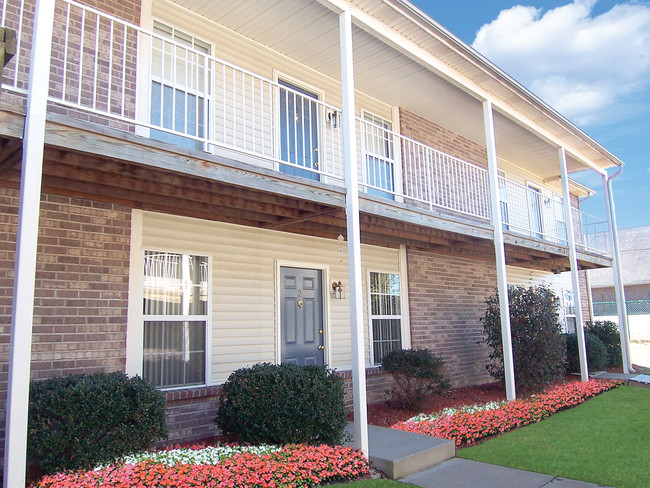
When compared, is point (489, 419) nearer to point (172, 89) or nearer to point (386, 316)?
point (386, 316)

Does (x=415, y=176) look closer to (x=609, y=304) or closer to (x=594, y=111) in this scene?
(x=609, y=304)

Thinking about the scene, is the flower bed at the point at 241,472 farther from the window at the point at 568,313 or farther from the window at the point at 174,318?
the window at the point at 568,313

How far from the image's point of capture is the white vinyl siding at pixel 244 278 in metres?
6.94

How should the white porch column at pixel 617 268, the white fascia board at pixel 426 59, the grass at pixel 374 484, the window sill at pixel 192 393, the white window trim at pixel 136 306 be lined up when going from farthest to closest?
1. the white porch column at pixel 617 268
2. the white fascia board at pixel 426 59
3. the window sill at pixel 192 393
4. the white window trim at pixel 136 306
5. the grass at pixel 374 484

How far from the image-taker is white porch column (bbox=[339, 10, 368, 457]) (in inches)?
225

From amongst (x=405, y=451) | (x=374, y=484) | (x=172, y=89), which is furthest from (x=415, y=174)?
(x=374, y=484)

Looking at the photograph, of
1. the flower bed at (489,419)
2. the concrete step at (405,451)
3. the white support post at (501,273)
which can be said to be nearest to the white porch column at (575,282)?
the flower bed at (489,419)

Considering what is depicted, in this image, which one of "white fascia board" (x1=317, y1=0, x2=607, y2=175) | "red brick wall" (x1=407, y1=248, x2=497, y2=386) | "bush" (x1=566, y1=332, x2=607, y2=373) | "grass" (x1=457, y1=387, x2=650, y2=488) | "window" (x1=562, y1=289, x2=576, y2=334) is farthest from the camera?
"window" (x1=562, y1=289, x2=576, y2=334)

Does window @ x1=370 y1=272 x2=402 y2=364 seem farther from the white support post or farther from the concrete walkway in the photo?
the concrete walkway

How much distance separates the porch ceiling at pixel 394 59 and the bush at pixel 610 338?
17.1 ft

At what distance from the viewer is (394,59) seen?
8.50m

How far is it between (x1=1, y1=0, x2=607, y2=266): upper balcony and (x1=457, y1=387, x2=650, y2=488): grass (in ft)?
10.6

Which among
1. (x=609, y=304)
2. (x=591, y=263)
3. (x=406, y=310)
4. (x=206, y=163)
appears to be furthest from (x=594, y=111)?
(x=206, y=163)

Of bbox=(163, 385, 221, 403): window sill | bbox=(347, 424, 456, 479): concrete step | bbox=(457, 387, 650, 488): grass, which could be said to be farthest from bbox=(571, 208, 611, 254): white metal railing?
bbox=(163, 385, 221, 403): window sill
